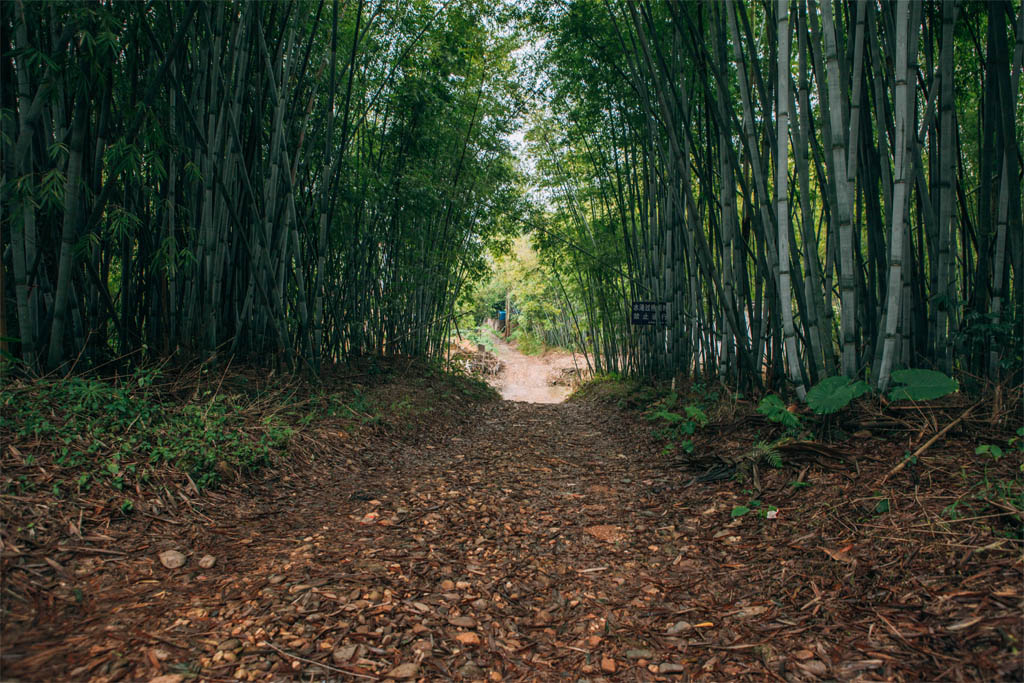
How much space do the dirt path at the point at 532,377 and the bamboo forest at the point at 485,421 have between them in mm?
5881

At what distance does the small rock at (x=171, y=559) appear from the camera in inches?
56.3

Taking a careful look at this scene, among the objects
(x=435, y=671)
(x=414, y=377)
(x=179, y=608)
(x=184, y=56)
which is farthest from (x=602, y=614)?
(x=414, y=377)

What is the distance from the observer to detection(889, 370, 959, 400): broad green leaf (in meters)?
1.76

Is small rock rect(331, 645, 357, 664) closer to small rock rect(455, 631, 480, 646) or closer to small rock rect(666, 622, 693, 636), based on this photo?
small rock rect(455, 631, 480, 646)

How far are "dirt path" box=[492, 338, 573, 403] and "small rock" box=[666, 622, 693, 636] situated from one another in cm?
747

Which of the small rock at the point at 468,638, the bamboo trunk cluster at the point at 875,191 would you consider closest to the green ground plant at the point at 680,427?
the bamboo trunk cluster at the point at 875,191

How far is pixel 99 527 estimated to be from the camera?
151 centimetres

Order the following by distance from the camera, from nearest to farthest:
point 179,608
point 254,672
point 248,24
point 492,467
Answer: point 254,672 → point 179,608 → point 492,467 → point 248,24

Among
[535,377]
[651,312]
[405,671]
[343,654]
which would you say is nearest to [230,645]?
[343,654]

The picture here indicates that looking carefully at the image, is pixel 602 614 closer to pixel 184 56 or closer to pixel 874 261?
pixel 874 261

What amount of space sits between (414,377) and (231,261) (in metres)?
2.57

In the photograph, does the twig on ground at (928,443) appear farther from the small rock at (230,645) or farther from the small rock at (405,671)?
the small rock at (230,645)

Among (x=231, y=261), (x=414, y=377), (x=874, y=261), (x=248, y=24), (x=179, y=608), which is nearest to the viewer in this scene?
(x=179, y=608)

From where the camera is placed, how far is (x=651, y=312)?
4465 millimetres
